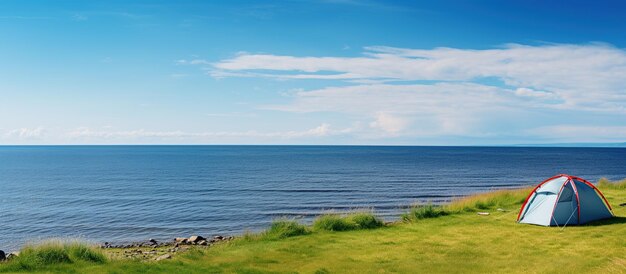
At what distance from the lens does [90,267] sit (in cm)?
1650

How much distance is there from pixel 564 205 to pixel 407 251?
377 inches

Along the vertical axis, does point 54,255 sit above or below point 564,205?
below

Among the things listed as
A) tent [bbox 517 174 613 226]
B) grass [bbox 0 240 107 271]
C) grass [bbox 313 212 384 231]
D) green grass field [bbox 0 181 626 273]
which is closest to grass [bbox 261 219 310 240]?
green grass field [bbox 0 181 626 273]

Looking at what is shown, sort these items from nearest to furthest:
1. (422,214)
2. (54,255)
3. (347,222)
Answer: (54,255)
(347,222)
(422,214)

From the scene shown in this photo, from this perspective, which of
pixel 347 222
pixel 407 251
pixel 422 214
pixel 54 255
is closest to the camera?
pixel 54 255

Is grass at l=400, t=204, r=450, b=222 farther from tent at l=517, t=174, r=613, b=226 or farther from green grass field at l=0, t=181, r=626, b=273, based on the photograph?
tent at l=517, t=174, r=613, b=226

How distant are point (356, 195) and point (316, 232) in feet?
121

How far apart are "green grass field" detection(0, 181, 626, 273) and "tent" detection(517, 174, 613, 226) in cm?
61

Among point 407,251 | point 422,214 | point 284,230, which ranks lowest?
point 407,251

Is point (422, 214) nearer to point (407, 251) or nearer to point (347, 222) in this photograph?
point (347, 222)

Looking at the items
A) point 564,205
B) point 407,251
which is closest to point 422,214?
point 564,205

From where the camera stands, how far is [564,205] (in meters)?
23.5

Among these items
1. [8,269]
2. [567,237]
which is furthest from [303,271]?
[567,237]

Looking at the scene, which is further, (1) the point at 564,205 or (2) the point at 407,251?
(1) the point at 564,205
